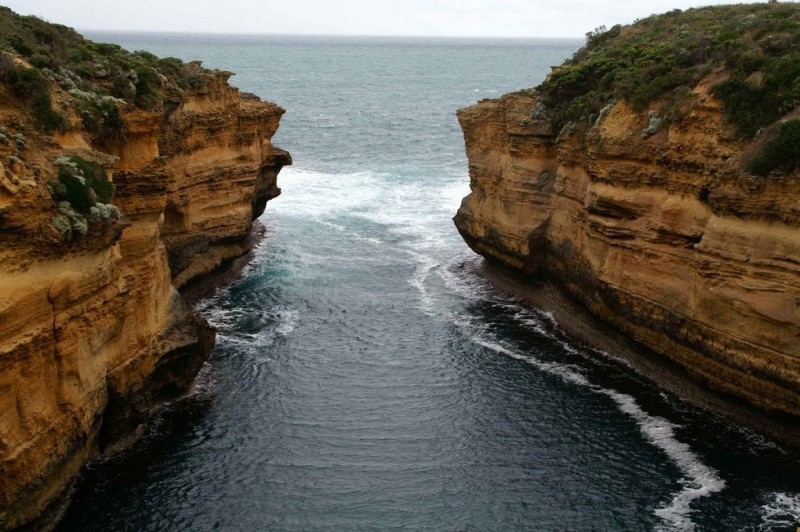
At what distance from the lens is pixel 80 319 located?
73.3 ft

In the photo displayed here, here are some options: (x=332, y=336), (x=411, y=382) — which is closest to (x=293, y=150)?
(x=332, y=336)

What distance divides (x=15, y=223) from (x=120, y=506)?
26.9ft

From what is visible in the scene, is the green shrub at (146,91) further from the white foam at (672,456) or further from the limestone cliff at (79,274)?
the white foam at (672,456)

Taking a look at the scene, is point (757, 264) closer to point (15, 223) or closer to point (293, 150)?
point (15, 223)

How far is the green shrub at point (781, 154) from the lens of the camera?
2609 centimetres

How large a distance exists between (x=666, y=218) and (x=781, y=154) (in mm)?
4954

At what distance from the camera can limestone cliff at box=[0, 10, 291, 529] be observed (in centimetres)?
2000

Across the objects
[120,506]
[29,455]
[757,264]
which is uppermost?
[757,264]

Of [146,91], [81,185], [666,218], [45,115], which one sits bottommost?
[666,218]

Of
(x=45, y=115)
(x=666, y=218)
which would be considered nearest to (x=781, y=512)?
(x=666, y=218)

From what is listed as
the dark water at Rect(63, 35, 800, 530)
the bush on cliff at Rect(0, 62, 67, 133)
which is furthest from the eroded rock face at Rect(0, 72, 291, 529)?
the dark water at Rect(63, 35, 800, 530)

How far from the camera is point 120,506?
75.1ft

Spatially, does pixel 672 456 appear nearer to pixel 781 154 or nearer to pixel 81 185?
pixel 781 154

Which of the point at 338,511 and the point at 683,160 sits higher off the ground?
the point at 683,160
